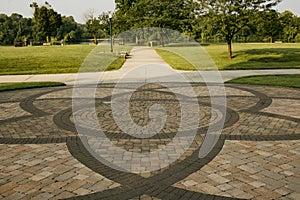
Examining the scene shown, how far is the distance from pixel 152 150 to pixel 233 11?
20856mm

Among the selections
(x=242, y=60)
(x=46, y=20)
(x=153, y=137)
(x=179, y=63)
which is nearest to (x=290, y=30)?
(x=242, y=60)

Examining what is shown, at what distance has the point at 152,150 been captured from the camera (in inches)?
213

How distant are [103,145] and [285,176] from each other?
3132mm

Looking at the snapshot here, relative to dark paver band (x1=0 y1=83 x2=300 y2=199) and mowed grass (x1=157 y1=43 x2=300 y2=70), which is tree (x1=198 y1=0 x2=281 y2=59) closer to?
mowed grass (x1=157 y1=43 x2=300 y2=70)

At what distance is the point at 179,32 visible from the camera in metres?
51.5

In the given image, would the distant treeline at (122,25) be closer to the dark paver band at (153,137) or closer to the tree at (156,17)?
the tree at (156,17)

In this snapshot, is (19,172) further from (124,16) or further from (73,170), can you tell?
(124,16)

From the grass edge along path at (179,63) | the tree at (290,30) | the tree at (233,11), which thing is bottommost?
the grass edge along path at (179,63)

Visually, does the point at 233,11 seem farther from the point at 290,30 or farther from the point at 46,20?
the point at 46,20

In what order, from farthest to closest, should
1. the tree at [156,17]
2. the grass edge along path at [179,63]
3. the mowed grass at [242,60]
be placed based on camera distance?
the tree at [156,17], the mowed grass at [242,60], the grass edge along path at [179,63]

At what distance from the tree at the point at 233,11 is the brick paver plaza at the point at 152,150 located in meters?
15.8

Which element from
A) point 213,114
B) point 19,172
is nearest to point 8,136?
point 19,172

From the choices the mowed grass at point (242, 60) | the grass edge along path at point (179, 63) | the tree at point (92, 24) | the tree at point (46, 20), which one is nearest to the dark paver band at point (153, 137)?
the grass edge along path at point (179, 63)

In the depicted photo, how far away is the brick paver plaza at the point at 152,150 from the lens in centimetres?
392
